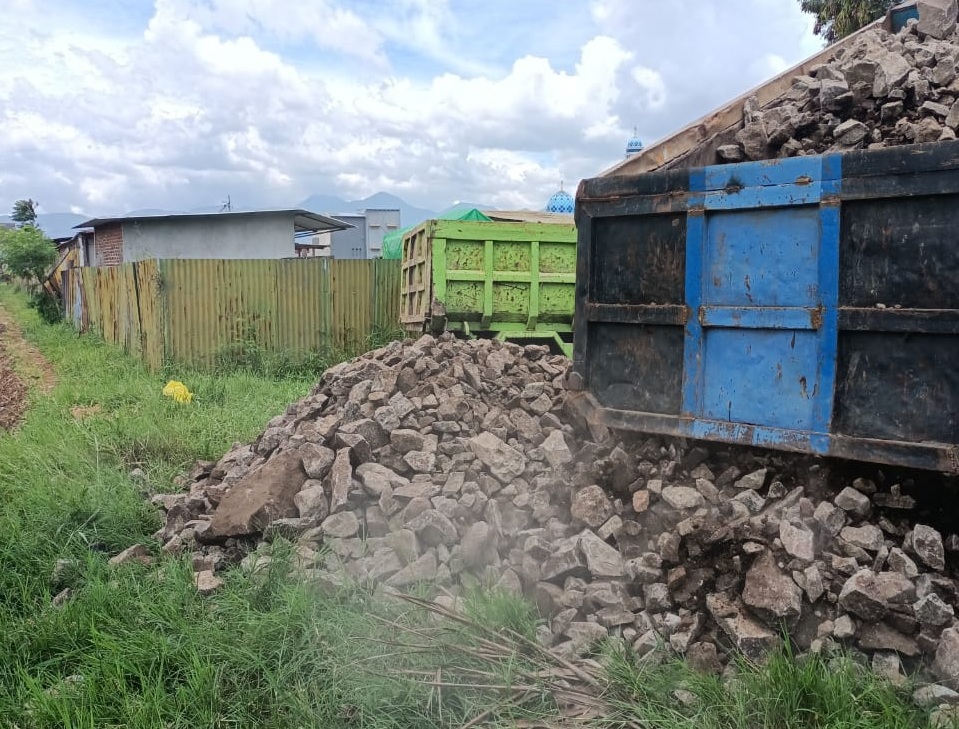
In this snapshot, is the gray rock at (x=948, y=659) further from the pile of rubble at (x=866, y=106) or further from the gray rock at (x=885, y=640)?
the pile of rubble at (x=866, y=106)

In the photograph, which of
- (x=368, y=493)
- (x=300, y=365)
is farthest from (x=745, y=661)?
(x=300, y=365)

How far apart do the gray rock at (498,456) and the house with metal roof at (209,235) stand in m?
17.1

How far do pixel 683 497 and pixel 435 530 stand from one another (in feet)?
3.81

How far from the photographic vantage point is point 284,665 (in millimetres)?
2994

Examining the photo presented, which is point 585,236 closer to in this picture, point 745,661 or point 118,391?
point 745,661

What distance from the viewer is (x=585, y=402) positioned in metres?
3.95

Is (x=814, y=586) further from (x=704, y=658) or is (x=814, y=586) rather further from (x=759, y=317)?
(x=759, y=317)

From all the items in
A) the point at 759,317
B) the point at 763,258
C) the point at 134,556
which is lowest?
the point at 134,556

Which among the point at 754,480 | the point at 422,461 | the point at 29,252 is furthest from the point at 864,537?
the point at 29,252

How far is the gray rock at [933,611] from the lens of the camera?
273 centimetres

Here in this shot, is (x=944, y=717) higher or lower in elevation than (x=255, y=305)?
lower

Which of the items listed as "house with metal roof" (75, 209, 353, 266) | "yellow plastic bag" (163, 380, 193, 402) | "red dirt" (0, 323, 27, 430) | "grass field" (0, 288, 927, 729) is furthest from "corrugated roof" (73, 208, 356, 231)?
"grass field" (0, 288, 927, 729)

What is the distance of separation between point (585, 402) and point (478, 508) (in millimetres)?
760

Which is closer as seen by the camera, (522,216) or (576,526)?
(576,526)
